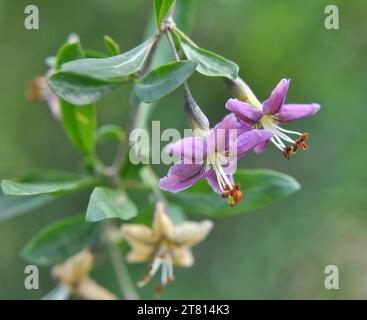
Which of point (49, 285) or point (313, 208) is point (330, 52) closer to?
point (313, 208)

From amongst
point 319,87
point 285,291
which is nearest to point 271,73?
point 319,87

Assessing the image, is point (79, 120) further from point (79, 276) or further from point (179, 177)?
point (179, 177)

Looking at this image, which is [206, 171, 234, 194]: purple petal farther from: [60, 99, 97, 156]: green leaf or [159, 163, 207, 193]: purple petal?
[60, 99, 97, 156]: green leaf

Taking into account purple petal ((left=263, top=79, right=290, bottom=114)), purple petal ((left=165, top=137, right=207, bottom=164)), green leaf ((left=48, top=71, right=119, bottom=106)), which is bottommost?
purple petal ((left=165, top=137, right=207, bottom=164))

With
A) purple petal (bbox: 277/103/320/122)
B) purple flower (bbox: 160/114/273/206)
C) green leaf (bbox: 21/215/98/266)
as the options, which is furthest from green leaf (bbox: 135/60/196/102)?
green leaf (bbox: 21/215/98/266)

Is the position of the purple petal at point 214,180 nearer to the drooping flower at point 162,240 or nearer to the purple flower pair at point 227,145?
the purple flower pair at point 227,145
